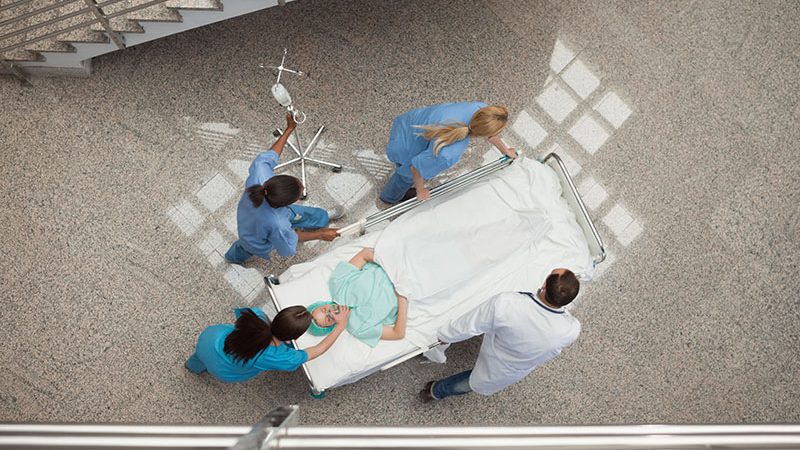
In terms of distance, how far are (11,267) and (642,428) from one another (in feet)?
10.8

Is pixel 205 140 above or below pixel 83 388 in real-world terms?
above

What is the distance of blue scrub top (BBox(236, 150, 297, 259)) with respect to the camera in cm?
263

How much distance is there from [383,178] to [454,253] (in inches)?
33.5

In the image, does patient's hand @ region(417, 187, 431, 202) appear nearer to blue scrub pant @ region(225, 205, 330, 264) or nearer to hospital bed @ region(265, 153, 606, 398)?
hospital bed @ region(265, 153, 606, 398)

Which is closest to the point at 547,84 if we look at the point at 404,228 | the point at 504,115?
the point at 504,115

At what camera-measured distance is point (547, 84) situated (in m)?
3.79

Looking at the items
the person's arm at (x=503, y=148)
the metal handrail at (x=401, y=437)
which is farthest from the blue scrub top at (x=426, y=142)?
the metal handrail at (x=401, y=437)

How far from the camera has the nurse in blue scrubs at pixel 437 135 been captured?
2.69 metres

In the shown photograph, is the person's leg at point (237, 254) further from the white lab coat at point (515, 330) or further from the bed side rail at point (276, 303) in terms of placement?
the white lab coat at point (515, 330)

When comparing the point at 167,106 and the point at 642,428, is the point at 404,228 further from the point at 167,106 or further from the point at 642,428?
the point at 642,428

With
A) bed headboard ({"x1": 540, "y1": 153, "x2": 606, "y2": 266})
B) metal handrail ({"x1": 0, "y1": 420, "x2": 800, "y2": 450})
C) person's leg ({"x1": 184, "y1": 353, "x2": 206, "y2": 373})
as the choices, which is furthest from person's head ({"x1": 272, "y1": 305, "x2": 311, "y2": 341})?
bed headboard ({"x1": 540, "y1": 153, "x2": 606, "y2": 266})

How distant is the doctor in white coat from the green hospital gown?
0.31m

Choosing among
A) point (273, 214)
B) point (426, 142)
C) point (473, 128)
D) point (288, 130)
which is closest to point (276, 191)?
point (273, 214)

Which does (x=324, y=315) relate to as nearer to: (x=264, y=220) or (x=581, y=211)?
(x=264, y=220)
